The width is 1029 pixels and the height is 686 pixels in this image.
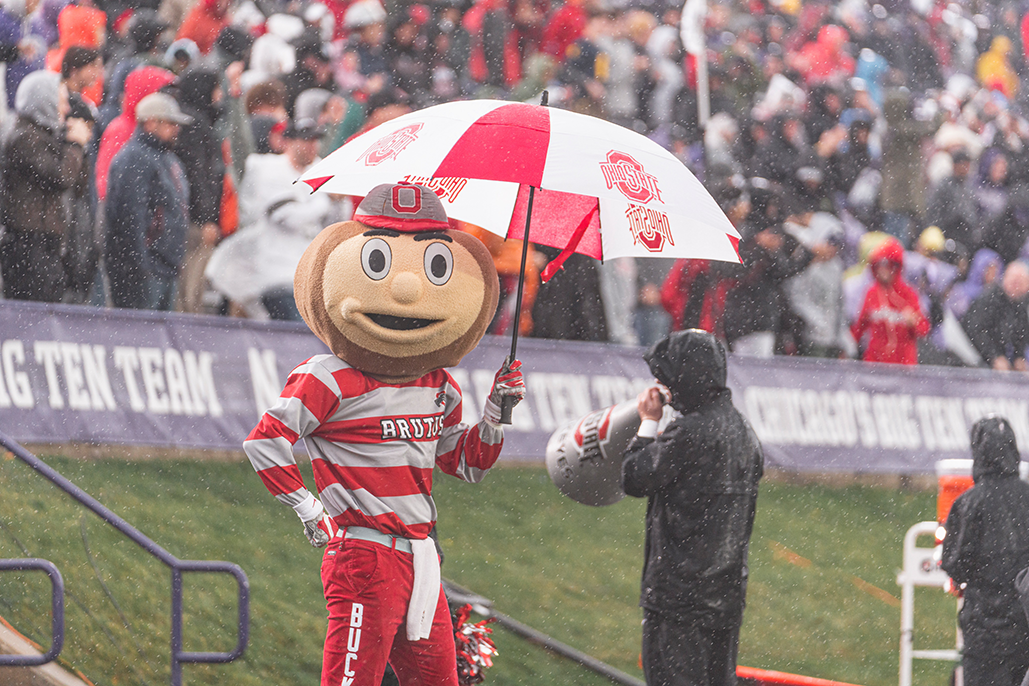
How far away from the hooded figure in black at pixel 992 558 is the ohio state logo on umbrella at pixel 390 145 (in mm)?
3403

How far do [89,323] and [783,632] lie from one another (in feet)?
15.9

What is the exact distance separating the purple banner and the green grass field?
0.33m

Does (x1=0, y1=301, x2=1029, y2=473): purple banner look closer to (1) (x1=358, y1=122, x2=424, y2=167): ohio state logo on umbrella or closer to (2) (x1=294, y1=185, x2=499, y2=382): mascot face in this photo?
(2) (x1=294, y1=185, x2=499, y2=382): mascot face

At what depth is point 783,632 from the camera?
873 centimetres

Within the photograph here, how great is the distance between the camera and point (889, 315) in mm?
10523

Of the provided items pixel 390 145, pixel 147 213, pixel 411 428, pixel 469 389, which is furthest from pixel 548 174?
pixel 469 389

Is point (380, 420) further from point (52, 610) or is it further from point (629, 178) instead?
point (52, 610)

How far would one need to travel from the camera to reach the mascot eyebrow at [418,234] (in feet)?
14.1

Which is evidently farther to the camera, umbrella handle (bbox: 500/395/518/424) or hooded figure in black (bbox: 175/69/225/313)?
hooded figure in black (bbox: 175/69/225/313)

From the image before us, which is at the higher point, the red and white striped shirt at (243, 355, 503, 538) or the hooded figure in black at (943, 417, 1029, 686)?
the red and white striped shirt at (243, 355, 503, 538)

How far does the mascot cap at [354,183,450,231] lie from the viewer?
4.34 meters

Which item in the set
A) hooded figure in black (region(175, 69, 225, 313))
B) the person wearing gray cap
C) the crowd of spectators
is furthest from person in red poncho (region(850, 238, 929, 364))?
the person wearing gray cap

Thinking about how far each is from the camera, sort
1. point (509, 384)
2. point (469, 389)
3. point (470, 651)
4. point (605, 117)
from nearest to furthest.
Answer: point (509, 384)
point (470, 651)
point (469, 389)
point (605, 117)

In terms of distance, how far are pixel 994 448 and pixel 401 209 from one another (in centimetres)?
337
